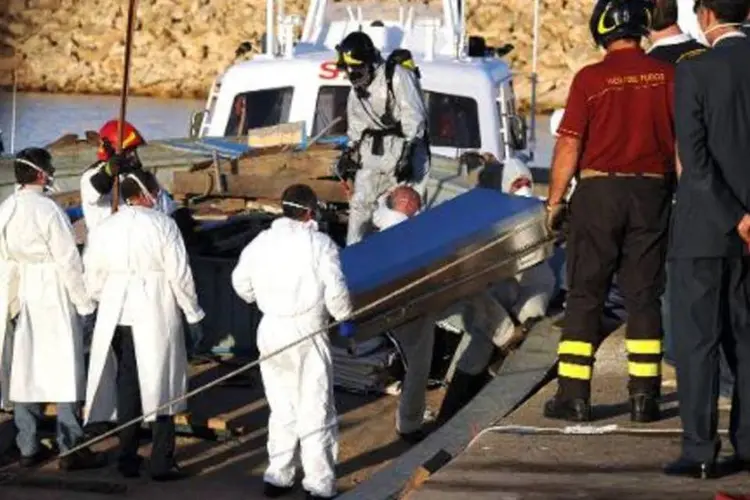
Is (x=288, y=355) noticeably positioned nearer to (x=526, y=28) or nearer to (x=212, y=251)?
(x=212, y=251)

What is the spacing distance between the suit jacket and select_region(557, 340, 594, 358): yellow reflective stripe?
53.0 inches

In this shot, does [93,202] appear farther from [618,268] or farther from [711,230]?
[711,230]

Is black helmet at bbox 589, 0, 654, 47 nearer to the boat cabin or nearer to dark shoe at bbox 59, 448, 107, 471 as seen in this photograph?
dark shoe at bbox 59, 448, 107, 471

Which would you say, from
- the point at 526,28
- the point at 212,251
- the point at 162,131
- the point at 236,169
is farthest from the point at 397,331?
the point at 526,28

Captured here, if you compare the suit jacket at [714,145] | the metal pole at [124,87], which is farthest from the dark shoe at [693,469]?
the metal pole at [124,87]

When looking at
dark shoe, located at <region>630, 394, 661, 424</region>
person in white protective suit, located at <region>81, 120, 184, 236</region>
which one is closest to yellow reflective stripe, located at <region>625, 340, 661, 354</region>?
dark shoe, located at <region>630, 394, 661, 424</region>

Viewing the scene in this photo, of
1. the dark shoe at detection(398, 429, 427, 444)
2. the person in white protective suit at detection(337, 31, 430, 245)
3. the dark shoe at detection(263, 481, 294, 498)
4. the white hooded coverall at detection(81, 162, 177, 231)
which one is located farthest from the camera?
the person in white protective suit at detection(337, 31, 430, 245)

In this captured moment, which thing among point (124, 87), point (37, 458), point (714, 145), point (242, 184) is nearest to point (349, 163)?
point (242, 184)

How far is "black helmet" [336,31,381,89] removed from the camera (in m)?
16.4

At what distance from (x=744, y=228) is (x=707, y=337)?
45 cm

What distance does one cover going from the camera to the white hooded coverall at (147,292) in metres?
12.9

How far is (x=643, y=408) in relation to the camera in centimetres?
1106

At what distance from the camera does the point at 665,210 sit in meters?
10.9

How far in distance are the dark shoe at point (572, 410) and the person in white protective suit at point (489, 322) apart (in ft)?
10.5
